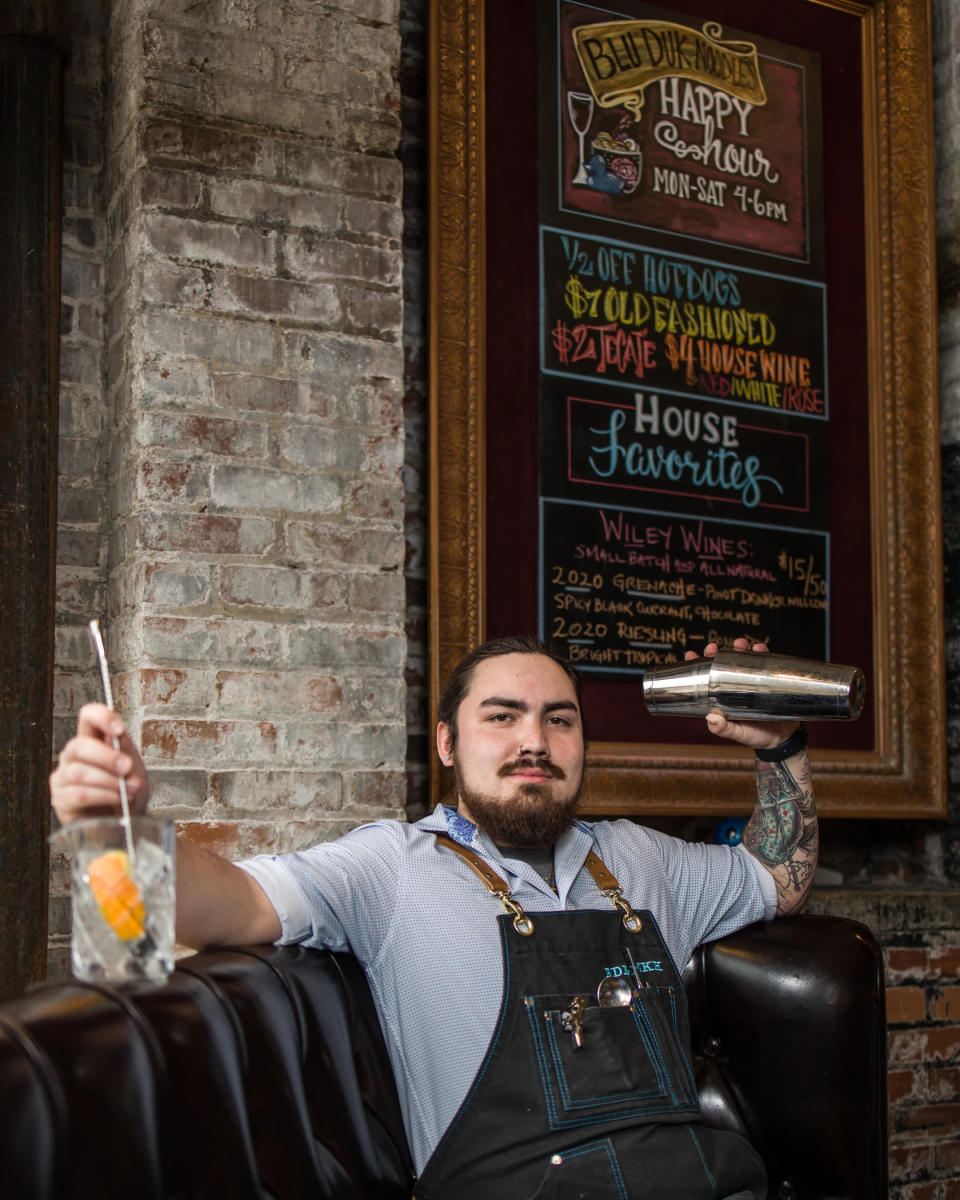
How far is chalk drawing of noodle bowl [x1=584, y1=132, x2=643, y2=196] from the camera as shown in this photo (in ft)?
10.1

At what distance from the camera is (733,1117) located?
78.1 inches

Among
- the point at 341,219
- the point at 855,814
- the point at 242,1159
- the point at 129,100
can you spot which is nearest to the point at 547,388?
the point at 341,219

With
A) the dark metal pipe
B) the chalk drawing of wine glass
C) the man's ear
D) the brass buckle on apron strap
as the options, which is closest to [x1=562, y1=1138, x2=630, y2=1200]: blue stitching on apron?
the brass buckle on apron strap

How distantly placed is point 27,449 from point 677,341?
1539 mm

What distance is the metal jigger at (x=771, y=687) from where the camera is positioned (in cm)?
213

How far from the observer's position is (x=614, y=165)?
3109 millimetres

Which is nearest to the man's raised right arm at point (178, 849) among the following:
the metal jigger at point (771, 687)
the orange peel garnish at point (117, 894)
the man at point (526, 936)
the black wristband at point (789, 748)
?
the man at point (526, 936)

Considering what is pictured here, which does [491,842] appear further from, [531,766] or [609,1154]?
[609,1154]

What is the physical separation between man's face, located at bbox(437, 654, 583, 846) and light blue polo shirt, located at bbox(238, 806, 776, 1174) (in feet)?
0.17

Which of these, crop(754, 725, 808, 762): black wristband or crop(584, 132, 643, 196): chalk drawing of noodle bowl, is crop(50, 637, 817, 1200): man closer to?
crop(754, 725, 808, 762): black wristband

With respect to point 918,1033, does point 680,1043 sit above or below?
above

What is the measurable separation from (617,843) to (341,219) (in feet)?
4.29

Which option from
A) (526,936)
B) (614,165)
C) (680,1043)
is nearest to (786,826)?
(680,1043)

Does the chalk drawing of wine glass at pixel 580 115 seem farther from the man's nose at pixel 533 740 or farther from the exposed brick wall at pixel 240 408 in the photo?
the man's nose at pixel 533 740
